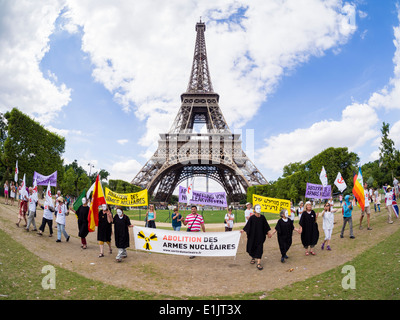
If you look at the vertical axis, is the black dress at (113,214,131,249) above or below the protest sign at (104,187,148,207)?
below

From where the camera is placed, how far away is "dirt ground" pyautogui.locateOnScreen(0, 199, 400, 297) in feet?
20.8

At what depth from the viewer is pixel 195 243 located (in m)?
7.89

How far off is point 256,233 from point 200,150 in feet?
120

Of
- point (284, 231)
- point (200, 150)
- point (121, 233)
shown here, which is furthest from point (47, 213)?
point (200, 150)

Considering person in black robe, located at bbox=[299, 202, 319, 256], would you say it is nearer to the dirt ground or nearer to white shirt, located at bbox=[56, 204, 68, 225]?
the dirt ground

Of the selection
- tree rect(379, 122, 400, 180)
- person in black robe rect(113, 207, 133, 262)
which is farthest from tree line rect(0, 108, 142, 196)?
tree rect(379, 122, 400, 180)

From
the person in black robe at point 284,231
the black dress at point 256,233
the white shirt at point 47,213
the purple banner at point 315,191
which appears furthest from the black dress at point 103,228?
the purple banner at point 315,191

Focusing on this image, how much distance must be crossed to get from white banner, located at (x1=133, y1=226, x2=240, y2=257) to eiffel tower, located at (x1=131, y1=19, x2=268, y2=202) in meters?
30.9

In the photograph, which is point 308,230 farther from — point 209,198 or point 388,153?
point 388,153

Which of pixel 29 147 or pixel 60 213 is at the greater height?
pixel 29 147
